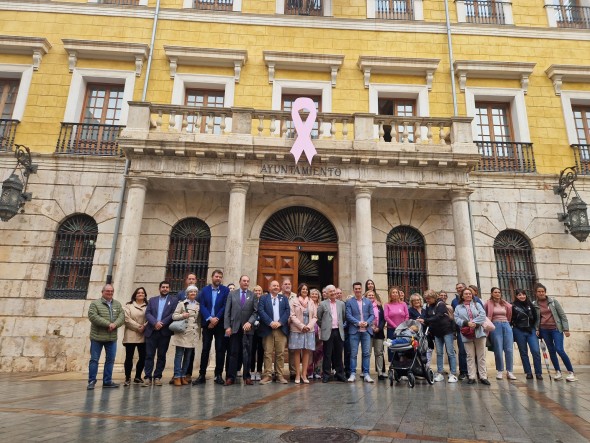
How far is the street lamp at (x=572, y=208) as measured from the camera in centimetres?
1151

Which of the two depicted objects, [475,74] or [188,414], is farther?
[475,74]

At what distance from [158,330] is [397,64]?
11.4 m

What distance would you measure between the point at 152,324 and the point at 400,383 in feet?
15.6

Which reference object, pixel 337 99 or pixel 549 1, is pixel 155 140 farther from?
pixel 549 1

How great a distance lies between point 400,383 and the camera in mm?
7242

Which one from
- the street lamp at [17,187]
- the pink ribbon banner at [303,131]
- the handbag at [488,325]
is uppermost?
the pink ribbon banner at [303,131]

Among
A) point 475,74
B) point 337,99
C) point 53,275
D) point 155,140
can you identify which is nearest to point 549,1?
point 475,74

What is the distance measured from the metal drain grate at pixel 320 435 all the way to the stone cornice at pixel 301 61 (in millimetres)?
11727

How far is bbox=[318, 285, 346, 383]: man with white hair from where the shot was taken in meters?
7.53

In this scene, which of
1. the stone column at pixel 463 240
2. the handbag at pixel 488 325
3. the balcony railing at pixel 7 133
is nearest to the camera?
the handbag at pixel 488 325

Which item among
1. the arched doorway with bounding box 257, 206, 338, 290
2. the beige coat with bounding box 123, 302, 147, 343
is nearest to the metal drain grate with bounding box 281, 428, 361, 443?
the beige coat with bounding box 123, 302, 147, 343

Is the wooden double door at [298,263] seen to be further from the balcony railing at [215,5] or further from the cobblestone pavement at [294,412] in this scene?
the balcony railing at [215,5]

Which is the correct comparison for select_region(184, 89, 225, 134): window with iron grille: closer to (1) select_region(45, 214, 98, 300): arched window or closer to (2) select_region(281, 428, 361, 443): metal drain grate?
(1) select_region(45, 214, 98, 300): arched window

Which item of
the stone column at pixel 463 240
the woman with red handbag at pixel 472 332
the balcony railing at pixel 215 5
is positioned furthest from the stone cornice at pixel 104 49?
the woman with red handbag at pixel 472 332
